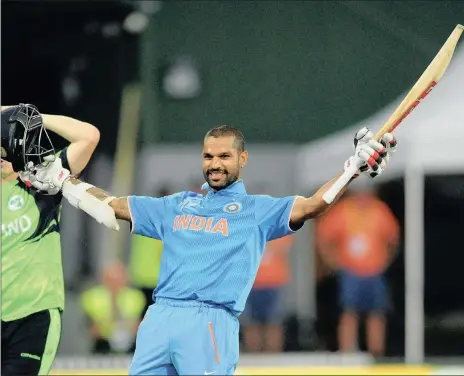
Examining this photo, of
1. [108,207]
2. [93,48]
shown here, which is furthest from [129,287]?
[108,207]

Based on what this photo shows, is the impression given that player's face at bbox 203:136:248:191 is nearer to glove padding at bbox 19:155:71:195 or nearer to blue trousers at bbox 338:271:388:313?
glove padding at bbox 19:155:71:195

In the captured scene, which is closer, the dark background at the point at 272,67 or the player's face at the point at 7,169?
the player's face at the point at 7,169

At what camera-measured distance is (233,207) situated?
541cm

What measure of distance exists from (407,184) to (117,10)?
3.27 m

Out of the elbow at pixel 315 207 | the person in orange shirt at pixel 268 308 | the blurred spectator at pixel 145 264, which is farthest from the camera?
the person in orange shirt at pixel 268 308

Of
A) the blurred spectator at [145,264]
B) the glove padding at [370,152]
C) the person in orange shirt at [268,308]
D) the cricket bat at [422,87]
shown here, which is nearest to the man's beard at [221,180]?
the glove padding at [370,152]

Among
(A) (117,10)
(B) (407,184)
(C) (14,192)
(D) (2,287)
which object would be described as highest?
(A) (117,10)

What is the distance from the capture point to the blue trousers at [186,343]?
5.13 meters

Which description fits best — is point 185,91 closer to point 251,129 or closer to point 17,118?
point 251,129

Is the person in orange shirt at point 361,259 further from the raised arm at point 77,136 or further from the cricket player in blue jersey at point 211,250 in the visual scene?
the cricket player in blue jersey at point 211,250

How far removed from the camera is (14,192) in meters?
6.34

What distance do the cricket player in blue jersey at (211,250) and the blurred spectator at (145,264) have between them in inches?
212

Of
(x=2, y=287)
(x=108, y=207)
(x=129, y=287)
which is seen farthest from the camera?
(x=129, y=287)

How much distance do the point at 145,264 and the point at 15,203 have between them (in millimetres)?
4756
